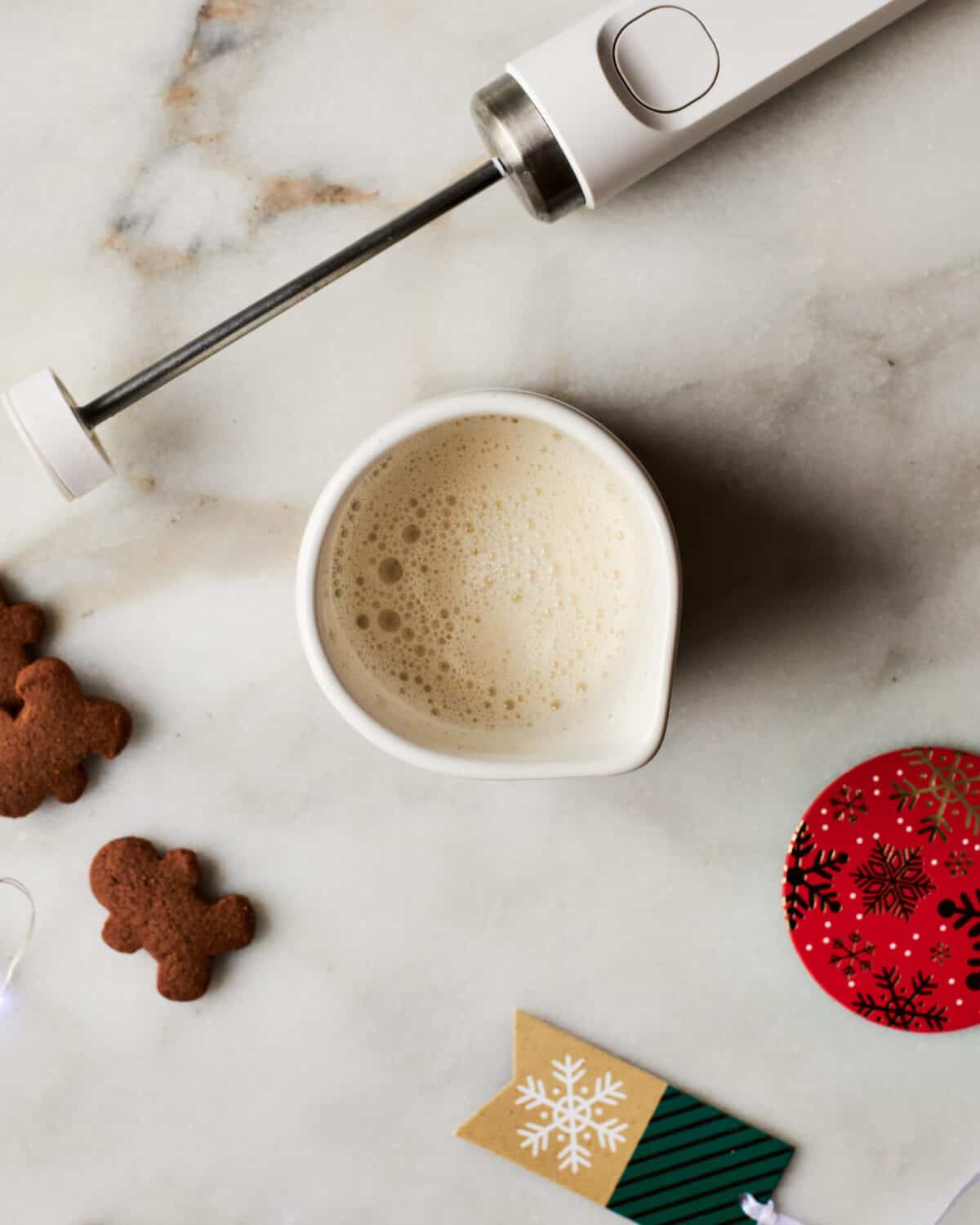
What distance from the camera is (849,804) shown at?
687 mm

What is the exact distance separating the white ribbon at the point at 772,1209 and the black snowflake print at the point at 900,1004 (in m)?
0.13

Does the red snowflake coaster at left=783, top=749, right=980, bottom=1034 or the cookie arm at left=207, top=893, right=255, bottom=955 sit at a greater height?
the cookie arm at left=207, top=893, right=255, bottom=955

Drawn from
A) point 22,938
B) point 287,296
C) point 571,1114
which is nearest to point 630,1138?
point 571,1114

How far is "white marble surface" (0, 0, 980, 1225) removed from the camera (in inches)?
26.0

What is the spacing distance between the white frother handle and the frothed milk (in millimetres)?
159

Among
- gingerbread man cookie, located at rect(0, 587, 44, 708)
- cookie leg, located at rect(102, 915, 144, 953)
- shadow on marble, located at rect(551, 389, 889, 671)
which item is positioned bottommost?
cookie leg, located at rect(102, 915, 144, 953)

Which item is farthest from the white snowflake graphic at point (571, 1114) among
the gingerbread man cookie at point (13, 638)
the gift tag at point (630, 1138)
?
→ the gingerbread man cookie at point (13, 638)

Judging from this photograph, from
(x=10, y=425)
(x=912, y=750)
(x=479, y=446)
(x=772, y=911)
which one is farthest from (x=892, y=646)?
(x=10, y=425)

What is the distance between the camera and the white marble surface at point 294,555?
662 mm

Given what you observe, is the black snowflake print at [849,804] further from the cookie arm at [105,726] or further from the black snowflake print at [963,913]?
the cookie arm at [105,726]

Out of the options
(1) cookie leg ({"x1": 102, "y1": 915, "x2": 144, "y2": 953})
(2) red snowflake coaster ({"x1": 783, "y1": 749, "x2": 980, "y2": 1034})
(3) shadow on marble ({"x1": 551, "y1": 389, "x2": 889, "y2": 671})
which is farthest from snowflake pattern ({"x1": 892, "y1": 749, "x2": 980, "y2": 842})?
(1) cookie leg ({"x1": 102, "y1": 915, "x2": 144, "y2": 953})

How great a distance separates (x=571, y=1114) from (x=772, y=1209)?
0.15 m

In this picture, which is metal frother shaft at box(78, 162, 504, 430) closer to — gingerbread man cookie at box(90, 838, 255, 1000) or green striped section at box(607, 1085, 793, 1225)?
gingerbread man cookie at box(90, 838, 255, 1000)

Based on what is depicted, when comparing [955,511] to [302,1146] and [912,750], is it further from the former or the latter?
[302,1146]
